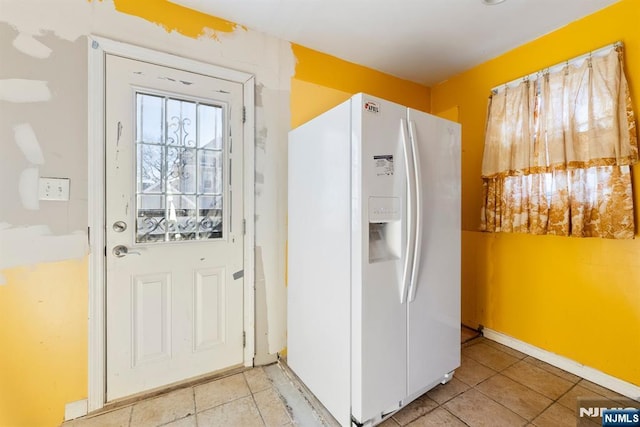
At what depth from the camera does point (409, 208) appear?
1482 mm

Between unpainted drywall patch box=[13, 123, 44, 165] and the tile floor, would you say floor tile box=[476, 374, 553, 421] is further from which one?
unpainted drywall patch box=[13, 123, 44, 165]

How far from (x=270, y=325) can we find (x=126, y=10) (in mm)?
2305

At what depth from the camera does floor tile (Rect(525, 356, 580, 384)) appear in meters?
1.89

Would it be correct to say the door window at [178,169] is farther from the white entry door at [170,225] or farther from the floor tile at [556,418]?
the floor tile at [556,418]

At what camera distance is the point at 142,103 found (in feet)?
5.61

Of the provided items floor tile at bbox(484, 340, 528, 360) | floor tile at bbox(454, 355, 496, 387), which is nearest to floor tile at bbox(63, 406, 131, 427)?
floor tile at bbox(454, 355, 496, 387)

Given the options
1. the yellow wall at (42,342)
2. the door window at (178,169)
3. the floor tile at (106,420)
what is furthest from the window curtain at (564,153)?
the yellow wall at (42,342)

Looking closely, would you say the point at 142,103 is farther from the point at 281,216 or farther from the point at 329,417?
the point at 329,417

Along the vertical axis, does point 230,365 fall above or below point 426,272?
below

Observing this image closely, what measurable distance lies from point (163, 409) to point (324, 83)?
2601 millimetres

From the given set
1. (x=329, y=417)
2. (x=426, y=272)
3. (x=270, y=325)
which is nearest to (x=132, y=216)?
(x=270, y=325)

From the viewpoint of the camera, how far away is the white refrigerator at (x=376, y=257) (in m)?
1.38

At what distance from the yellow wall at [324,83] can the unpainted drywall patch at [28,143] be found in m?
1.54

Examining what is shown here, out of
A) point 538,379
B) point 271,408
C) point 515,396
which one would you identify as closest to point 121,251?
point 271,408
